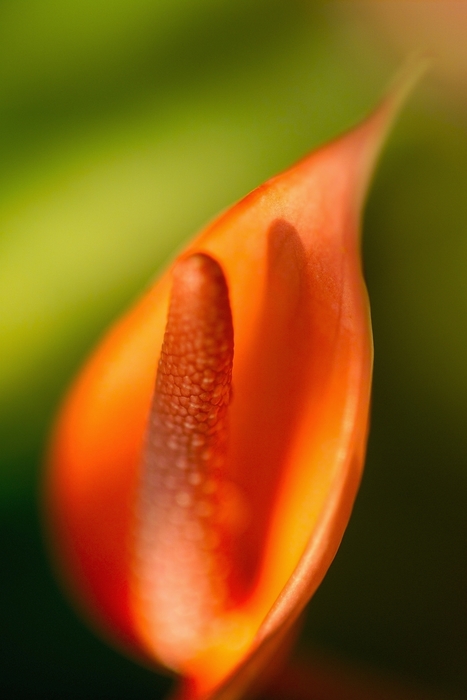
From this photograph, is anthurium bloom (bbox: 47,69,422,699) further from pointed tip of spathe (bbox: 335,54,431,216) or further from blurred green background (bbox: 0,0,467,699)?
blurred green background (bbox: 0,0,467,699)

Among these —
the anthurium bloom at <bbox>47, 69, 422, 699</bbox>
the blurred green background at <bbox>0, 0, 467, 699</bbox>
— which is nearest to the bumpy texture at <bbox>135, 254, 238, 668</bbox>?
the anthurium bloom at <bbox>47, 69, 422, 699</bbox>

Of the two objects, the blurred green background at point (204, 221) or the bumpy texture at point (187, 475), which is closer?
the bumpy texture at point (187, 475)

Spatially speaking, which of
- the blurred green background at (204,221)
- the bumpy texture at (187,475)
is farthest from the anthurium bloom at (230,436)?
the blurred green background at (204,221)

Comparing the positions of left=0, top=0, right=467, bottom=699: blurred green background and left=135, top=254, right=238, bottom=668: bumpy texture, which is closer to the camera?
left=135, top=254, right=238, bottom=668: bumpy texture

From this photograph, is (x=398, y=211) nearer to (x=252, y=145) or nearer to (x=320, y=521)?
(x=252, y=145)

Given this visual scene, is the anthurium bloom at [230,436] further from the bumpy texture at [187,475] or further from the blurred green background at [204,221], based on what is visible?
the blurred green background at [204,221]
